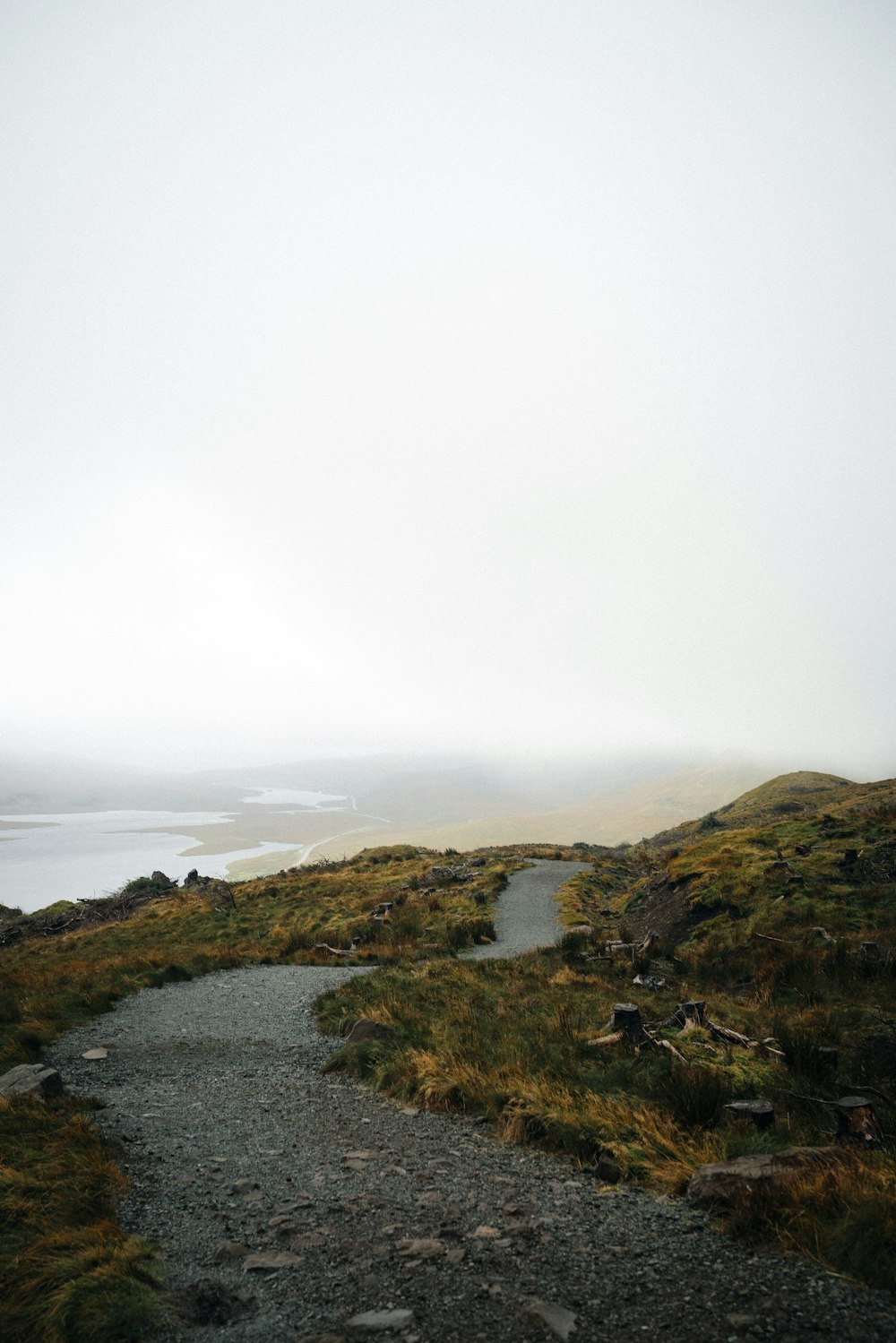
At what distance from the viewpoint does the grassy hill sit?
5.12 meters

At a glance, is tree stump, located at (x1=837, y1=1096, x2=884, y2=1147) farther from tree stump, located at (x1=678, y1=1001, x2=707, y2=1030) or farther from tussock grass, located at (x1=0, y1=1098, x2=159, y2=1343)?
tussock grass, located at (x1=0, y1=1098, x2=159, y2=1343)

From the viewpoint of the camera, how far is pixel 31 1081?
8.37 metres

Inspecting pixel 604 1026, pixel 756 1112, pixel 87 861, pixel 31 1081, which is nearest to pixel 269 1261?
pixel 31 1081

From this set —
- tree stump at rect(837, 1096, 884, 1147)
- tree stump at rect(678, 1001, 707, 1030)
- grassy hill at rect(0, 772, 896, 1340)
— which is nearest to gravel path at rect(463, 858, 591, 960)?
grassy hill at rect(0, 772, 896, 1340)

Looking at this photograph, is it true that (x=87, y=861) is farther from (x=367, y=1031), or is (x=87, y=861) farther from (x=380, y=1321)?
(x=380, y=1321)

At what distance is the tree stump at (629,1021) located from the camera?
10070mm

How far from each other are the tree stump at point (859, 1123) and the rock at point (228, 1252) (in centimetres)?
633

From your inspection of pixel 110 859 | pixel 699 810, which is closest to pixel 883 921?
pixel 110 859

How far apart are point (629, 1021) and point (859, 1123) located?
398 centimetres

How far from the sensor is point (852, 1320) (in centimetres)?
407

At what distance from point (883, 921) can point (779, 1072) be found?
428 inches

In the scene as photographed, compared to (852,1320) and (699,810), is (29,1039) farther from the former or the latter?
(699,810)

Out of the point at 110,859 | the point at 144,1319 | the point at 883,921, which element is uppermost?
the point at 144,1319

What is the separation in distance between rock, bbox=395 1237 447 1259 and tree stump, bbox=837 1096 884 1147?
464 cm
